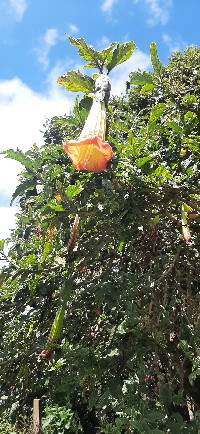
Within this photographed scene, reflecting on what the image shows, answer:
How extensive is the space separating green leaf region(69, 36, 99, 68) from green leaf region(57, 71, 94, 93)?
0.08 meters

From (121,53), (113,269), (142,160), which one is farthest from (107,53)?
(113,269)

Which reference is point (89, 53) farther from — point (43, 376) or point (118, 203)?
point (43, 376)

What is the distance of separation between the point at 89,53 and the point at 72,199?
2.88 ft

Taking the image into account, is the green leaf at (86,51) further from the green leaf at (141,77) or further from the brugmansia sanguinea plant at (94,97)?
the green leaf at (141,77)

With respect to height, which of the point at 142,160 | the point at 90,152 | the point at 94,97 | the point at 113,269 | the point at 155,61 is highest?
the point at 155,61

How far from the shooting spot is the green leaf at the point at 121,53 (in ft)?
6.95

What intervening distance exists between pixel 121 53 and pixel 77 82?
28 cm

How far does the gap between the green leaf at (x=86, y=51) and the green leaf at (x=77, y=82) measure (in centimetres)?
8

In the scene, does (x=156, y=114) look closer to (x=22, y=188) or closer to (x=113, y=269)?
(x=22, y=188)

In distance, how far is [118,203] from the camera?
187 cm

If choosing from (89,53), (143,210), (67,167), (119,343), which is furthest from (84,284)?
(89,53)

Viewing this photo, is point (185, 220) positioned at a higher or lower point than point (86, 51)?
lower

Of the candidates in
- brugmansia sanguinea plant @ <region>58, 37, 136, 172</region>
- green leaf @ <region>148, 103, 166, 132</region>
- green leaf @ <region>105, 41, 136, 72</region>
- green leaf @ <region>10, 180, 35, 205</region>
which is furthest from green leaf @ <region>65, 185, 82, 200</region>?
green leaf @ <region>105, 41, 136, 72</region>

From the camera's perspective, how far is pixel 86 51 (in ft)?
7.15
